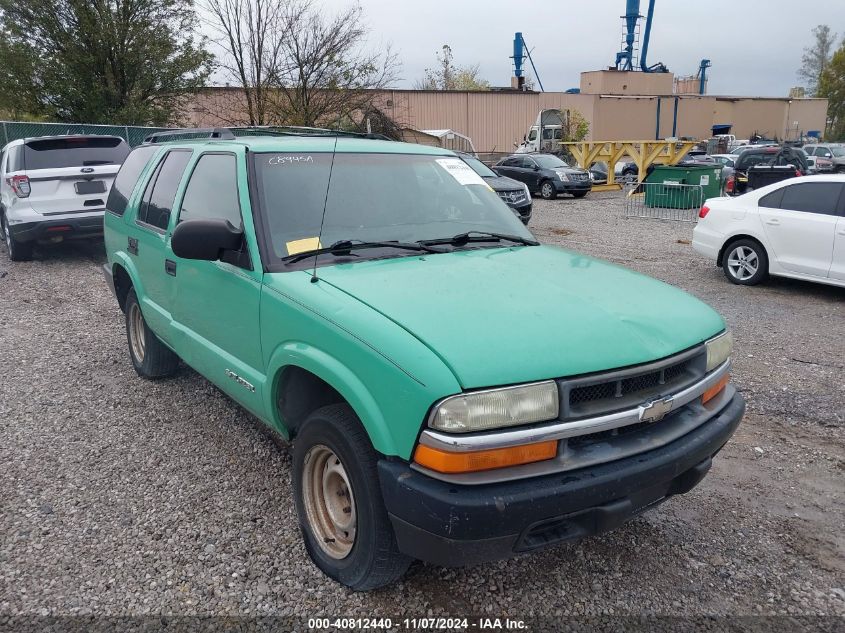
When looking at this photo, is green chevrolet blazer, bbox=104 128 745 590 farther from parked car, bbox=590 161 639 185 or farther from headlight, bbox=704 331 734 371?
parked car, bbox=590 161 639 185

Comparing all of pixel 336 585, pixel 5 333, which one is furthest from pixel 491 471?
pixel 5 333

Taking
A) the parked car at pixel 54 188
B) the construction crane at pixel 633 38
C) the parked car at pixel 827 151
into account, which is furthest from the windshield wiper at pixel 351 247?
the construction crane at pixel 633 38

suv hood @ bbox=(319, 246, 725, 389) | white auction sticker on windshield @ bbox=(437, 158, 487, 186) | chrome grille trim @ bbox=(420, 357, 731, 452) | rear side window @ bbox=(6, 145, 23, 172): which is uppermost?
rear side window @ bbox=(6, 145, 23, 172)

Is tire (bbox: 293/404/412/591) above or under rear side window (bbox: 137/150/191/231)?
under

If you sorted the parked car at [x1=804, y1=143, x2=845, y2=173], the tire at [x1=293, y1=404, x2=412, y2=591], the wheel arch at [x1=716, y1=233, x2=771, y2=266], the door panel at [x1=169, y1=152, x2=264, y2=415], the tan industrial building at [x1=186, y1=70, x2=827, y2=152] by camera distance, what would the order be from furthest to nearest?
the tan industrial building at [x1=186, y1=70, x2=827, y2=152], the parked car at [x1=804, y1=143, x2=845, y2=173], the wheel arch at [x1=716, y1=233, x2=771, y2=266], the door panel at [x1=169, y1=152, x2=264, y2=415], the tire at [x1=293, y1=404, x2=412, y2=591]

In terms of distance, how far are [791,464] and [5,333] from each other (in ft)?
23.0

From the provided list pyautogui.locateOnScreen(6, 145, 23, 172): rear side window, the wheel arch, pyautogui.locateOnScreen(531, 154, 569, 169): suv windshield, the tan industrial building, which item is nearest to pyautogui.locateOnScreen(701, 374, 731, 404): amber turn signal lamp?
the wheel arch

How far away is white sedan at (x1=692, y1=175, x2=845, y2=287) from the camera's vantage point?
308 inches

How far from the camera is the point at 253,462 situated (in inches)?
157

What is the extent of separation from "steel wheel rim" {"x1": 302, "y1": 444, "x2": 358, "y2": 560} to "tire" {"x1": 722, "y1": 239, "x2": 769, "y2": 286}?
7560 mm

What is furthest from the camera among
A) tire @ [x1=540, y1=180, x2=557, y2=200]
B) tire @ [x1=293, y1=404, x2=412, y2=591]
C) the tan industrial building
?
the tan industrial building

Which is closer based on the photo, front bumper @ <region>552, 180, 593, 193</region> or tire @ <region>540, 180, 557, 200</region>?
front bumper @ <region>552, 180, 593, 193</region>

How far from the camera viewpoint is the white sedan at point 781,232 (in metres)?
7.83

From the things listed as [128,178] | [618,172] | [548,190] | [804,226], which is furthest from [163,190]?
[618,172]
